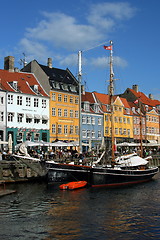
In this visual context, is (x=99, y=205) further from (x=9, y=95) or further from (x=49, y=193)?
(x=9, y=95)

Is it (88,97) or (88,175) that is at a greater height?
(88,97)

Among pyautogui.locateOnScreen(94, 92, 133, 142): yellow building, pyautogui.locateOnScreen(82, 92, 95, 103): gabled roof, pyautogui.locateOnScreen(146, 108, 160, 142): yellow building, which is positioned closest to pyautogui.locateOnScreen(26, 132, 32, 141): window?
pyautogui.locateOnScreen(82, 92, 95, 103): gabled roof

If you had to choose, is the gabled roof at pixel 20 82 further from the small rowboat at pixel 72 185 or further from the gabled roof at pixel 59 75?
the small rowboat at pixel 72 185

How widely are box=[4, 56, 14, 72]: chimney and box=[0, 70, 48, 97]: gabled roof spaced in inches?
47.9

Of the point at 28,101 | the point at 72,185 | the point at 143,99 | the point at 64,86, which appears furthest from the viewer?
the point at 143,99

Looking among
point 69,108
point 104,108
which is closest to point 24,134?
point 69,108

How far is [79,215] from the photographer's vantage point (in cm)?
1962

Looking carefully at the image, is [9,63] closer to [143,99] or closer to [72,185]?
[72,185]

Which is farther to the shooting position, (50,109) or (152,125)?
(152,125)

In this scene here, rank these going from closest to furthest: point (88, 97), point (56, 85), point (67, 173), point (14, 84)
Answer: point (67, 173), point (14, 84), point (56, 85), point (88, 97)

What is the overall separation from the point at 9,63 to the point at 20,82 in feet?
15.0

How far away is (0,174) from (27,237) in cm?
1990

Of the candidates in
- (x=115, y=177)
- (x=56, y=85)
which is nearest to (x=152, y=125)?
(x=56, y=85)

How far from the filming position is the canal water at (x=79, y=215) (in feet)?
52.3
